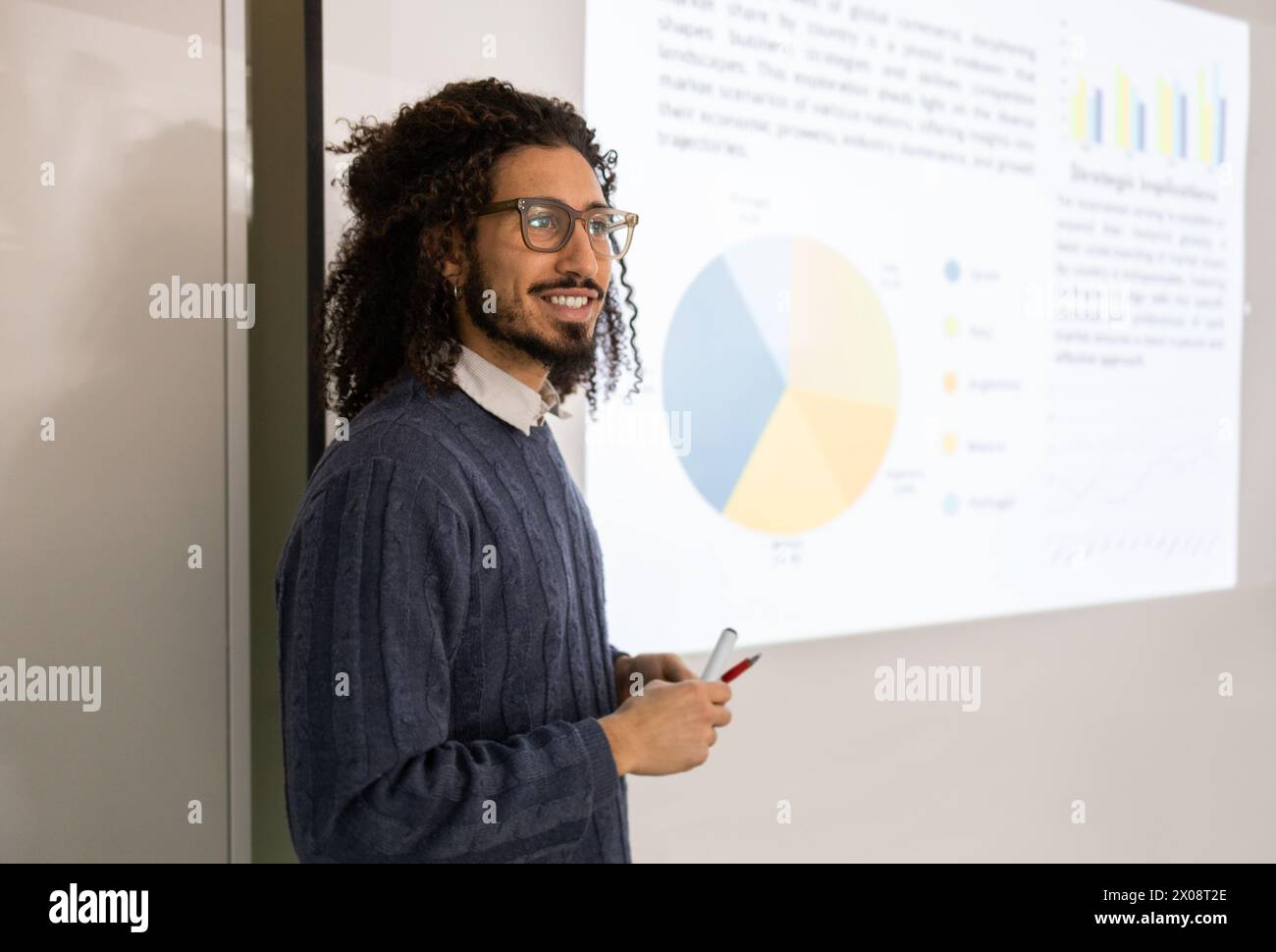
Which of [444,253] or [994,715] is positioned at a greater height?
[444,253]

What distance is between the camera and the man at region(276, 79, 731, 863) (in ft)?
2.90

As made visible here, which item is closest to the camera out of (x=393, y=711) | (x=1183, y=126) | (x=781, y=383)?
(x=393, y=711)

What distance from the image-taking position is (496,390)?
1046 mm

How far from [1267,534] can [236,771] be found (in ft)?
8.04

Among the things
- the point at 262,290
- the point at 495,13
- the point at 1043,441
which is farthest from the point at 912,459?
the point at 262,290

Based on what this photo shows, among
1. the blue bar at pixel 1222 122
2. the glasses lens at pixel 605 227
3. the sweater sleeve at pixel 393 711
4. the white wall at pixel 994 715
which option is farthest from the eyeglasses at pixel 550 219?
the blue bar at pixel 1222 122

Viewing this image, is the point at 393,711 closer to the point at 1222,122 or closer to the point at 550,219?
the point at 550,219

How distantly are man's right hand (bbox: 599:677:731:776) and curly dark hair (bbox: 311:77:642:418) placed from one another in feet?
1.14

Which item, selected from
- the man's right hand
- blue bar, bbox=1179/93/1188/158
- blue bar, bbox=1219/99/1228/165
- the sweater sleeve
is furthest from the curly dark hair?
blue bar, bbox=1219/99/1228/165

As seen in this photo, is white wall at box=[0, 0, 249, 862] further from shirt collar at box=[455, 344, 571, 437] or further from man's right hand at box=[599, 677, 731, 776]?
man's right hand at box=[599, 677, 731, 776]

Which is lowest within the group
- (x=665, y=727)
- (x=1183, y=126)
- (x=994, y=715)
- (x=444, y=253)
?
(x=994, y=715)

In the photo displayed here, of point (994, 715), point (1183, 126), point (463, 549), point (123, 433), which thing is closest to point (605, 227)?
point (463, 549)

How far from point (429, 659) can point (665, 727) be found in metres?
0.23
